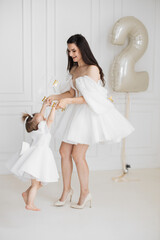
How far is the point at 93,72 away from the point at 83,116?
0.39 metres

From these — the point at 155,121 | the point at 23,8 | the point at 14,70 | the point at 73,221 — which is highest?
the point at 23,8

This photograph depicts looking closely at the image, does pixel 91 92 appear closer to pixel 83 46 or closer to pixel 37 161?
pixel 83 46

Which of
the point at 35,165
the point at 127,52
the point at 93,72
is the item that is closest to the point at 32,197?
the point at 35,165

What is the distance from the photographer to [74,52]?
8.74 feet

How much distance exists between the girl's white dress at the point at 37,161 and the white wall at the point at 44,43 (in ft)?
4.85

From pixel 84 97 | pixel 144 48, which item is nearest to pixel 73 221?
pixel 84 97

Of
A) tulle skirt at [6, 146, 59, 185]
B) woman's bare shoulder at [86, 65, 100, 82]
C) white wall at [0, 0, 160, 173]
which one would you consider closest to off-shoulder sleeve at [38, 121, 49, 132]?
tulle skirt at [6, 146, 59, 185]

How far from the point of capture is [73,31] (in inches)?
151

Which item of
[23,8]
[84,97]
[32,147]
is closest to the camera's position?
[32,147]

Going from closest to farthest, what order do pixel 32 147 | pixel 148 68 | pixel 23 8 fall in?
1. pixel 32 147
2. pixel 23 8
3. pixel 148 68

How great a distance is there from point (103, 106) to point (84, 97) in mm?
191

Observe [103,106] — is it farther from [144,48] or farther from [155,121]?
[155,121]

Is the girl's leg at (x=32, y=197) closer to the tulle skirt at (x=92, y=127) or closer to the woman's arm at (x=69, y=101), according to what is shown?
the tulle skirt at (x=92, y=127)

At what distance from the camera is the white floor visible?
88.4 inches
